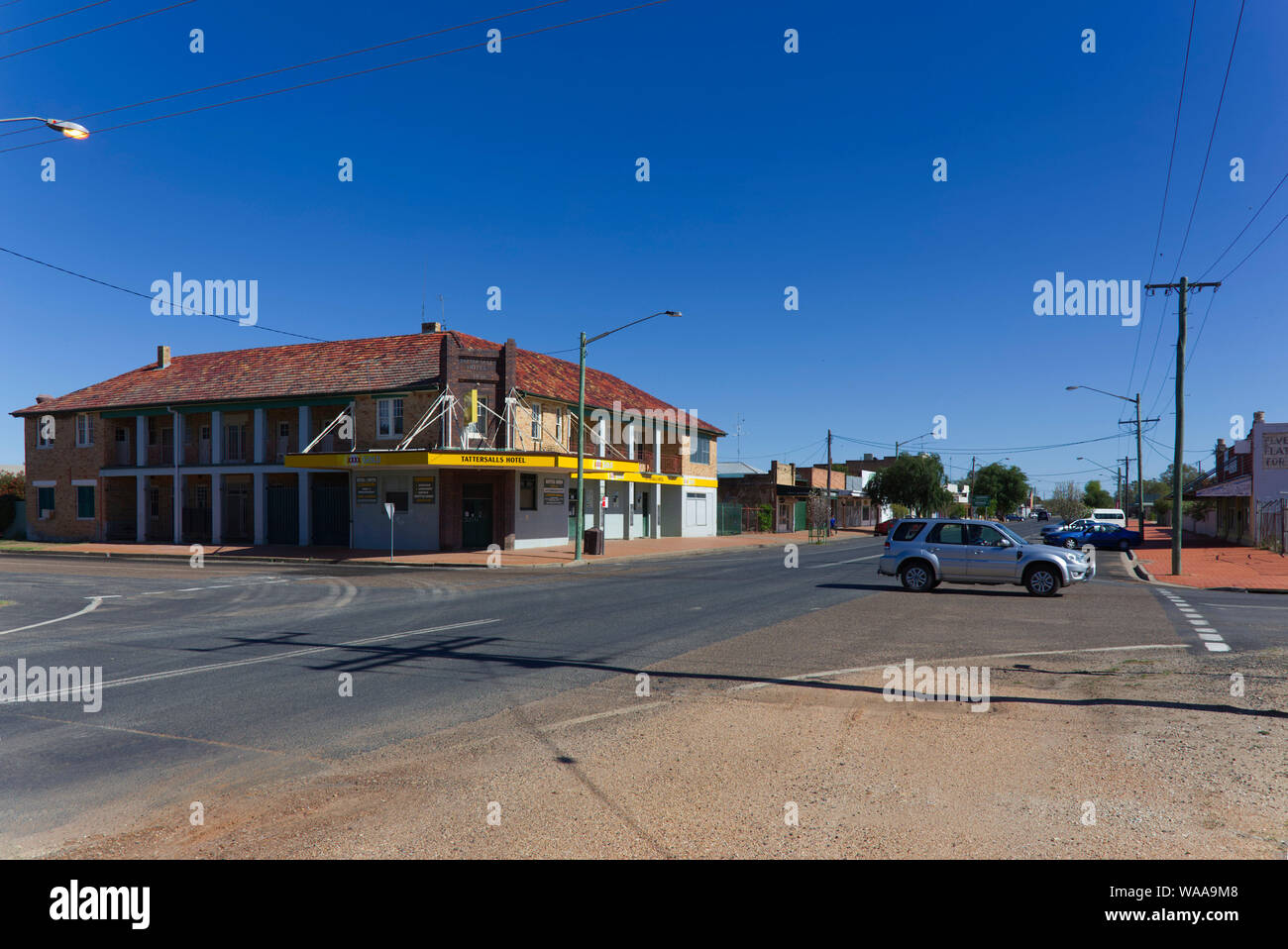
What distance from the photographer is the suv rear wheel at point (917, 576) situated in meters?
19.0

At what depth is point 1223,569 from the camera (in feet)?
92.4

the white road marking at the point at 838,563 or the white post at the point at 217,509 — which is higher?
the white post at the point at 217,509

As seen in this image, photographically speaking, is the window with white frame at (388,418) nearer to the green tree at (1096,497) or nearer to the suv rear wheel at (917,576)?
the suv rear wheel at (917,576)

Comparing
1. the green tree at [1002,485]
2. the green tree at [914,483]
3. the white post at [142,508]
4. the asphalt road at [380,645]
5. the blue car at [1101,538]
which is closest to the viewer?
the asphalt road at [380,645]

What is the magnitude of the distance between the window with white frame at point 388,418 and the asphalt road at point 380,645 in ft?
38.5

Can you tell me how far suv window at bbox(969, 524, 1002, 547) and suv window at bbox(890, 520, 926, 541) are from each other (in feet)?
3.52

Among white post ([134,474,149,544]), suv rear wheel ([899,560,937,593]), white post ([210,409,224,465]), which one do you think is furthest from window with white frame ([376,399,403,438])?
suv rear wheel ([899,560,937,593])

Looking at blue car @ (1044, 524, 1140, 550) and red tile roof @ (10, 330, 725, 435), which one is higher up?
red tile roof @ (10, 330, 725, 435)

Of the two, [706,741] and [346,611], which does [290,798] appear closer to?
[706,741]

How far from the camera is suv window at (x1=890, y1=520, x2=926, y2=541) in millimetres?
19312

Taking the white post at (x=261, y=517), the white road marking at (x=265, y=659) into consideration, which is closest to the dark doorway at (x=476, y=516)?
the white post at (x=261, y=517)

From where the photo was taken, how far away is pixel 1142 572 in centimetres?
2727

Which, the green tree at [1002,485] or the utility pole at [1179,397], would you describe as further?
the green tree at [1002,485]

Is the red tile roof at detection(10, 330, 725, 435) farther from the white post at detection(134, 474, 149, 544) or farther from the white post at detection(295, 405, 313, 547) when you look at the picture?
the white post at detection(134, 474, 149, 544)
